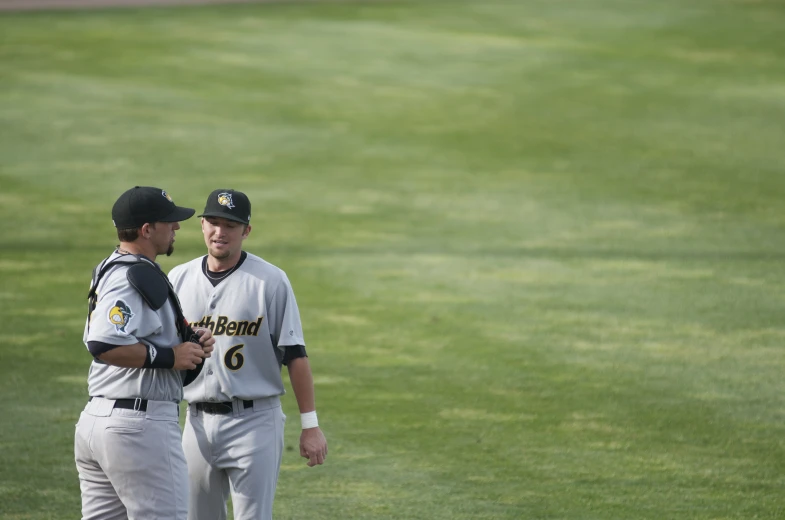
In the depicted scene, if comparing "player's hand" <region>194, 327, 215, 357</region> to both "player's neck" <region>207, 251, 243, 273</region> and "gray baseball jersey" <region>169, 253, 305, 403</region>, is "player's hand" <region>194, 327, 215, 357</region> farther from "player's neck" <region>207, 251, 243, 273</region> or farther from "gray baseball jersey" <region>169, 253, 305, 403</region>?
"player's neck" <region>207, 251, 243, 273</region>

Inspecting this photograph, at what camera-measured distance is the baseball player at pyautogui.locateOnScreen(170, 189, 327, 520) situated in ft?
16.3

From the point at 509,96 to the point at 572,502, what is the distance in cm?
1171

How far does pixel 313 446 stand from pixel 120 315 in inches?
40.9

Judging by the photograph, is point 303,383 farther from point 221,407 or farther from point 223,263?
point 223,263

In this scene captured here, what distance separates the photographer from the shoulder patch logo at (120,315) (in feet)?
14.7

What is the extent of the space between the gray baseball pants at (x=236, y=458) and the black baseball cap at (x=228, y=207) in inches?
32.4

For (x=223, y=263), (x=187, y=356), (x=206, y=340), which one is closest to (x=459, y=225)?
(x=223, y=263)

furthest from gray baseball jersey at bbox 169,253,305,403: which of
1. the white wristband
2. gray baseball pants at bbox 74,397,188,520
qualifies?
gray baseball pants at bbox 74,397,188,520

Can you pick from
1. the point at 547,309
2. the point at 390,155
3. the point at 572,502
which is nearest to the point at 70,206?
the point at 390,155

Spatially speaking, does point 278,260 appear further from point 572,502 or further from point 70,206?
point 572,502

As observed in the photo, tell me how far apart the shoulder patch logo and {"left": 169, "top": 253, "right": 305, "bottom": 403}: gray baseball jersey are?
597 millimetres

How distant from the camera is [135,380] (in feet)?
15.0

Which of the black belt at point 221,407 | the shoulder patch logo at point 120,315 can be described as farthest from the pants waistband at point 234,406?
the shoulder patch logo at point 120,315

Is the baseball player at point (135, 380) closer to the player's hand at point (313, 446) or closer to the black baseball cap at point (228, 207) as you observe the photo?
the black baseball cap at point (228, 207)
